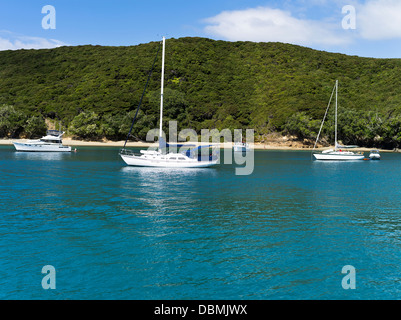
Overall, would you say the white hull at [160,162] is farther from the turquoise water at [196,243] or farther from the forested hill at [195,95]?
the forested hill at [195,95]

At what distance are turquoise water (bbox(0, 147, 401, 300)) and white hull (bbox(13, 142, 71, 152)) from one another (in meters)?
57.7

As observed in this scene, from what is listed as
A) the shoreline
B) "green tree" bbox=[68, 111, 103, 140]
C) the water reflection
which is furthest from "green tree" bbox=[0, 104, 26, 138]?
the water reflection

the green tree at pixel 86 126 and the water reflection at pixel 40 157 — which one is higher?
the green tree at pixel 86 126

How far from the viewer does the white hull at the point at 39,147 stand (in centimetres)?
8912

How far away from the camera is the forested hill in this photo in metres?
136

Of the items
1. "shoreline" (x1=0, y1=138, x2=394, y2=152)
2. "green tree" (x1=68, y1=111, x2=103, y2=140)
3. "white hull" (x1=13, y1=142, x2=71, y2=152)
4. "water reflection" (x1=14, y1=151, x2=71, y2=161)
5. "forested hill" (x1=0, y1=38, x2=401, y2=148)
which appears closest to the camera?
"water reflection" (x1=14, y1=151, x2=71, y2=161)

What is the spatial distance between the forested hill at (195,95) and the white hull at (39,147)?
137 ft

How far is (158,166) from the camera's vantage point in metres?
52.5

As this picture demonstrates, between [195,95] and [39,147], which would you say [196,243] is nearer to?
[39,147]

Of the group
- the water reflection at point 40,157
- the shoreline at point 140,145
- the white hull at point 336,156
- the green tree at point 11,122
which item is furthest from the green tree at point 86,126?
the white hull at point 336,156

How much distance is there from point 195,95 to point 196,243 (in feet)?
515

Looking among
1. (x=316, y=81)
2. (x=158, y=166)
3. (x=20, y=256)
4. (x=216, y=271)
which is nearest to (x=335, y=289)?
(x=216, y=271)

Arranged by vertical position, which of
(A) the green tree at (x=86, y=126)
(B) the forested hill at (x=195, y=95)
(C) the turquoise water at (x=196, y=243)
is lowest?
(C) the turquoise water at (x=196, y=243)

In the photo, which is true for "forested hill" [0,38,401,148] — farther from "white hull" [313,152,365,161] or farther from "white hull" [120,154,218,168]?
"white hull" [120,154,218,168]
